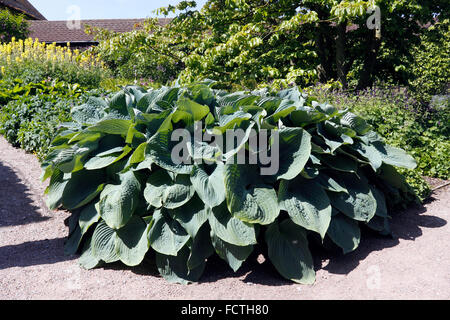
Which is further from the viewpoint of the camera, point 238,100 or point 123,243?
point 238,100

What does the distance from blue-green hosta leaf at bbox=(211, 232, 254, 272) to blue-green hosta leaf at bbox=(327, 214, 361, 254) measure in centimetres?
64

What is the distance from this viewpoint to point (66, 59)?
10.4 metres

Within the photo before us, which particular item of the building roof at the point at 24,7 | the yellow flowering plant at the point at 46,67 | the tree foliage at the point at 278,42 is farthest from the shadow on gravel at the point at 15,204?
the building roof at the point at 24,7

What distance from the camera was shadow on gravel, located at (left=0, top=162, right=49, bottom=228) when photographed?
369 centimetres

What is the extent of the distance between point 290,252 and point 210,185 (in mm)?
720

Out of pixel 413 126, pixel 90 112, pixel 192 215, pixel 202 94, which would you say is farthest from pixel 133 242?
pixel 413 126

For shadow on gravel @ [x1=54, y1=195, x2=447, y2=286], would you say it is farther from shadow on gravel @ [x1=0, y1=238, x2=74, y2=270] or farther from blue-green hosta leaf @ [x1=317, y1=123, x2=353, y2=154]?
blue-green hosta leaf @ [x1=317, y1=123, x2=353, y2=154]

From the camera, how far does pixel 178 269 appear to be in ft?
8.51

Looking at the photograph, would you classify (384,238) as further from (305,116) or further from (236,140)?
(236,140)

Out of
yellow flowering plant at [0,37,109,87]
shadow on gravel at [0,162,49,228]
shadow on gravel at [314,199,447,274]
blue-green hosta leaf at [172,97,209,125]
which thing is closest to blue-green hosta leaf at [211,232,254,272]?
shadow on gravel at [314,199,447,274]

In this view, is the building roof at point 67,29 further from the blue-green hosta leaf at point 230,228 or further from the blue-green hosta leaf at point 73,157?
the blue-green hosta leaf at point 230,228

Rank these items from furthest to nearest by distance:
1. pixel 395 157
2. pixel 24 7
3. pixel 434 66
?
pixel 24 7
pixel 434 66
pixel 395 157

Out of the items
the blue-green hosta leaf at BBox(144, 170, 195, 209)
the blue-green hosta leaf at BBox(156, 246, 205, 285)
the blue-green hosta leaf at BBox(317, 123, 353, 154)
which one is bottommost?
the blue-green hosta leaf at BBox(156, 246, 205, 285)

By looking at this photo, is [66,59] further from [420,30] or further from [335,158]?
[335,158]
